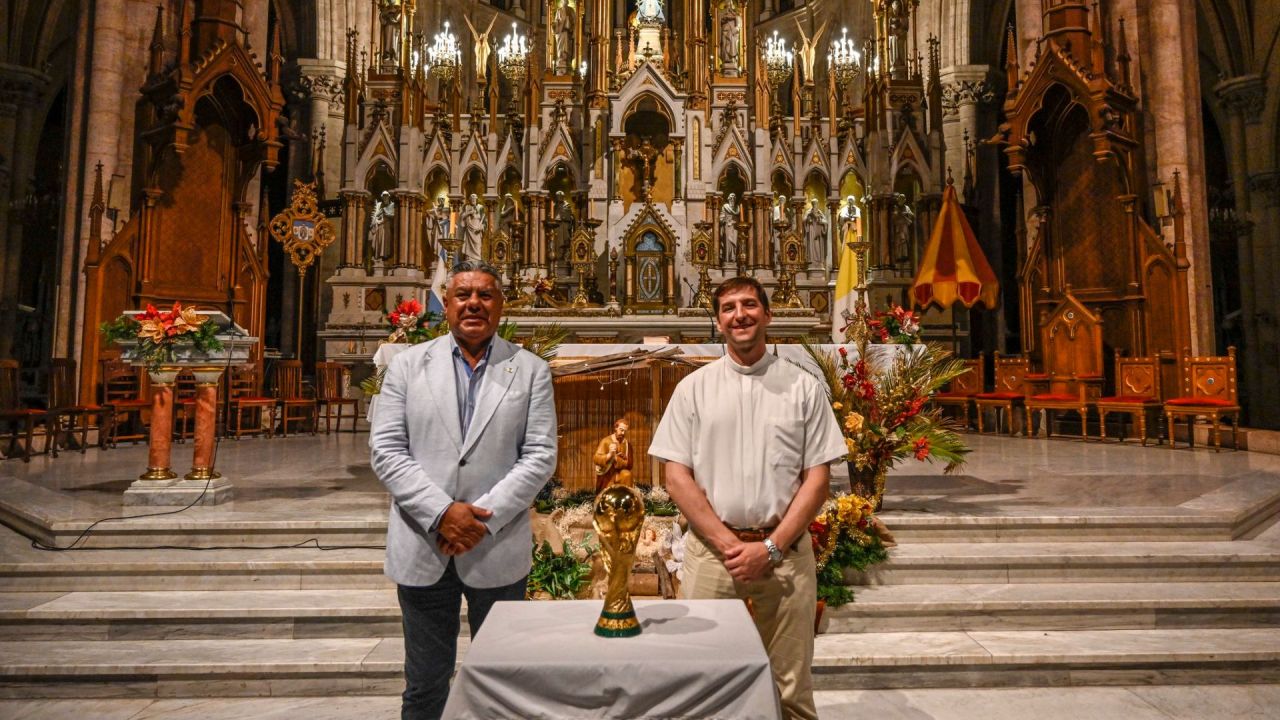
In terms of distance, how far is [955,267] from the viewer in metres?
11.4

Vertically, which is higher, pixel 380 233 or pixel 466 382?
pixel 380 233

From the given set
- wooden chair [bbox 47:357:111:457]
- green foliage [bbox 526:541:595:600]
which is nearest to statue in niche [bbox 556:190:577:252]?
wooden chair [bbox 47:357:111:457]

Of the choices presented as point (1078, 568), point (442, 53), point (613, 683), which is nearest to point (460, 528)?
point (613, 683)

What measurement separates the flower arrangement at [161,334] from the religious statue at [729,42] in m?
10.5

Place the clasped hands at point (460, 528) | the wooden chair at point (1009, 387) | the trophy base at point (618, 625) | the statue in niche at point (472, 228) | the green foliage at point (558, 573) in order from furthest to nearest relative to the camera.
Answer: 1. the statue in niche at point (472, 228)
2. the wooden chair at point (1009, 387)
3. the green foliage at point (558, 573)
4. the clasped hands at point (460, 528)
5. the trophy base at point (618, 625)

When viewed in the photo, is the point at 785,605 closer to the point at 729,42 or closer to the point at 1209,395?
the point at 1209,395

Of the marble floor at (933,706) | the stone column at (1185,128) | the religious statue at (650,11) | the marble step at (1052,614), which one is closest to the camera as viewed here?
the marble floor at (933,706)

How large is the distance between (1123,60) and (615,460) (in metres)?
9.49

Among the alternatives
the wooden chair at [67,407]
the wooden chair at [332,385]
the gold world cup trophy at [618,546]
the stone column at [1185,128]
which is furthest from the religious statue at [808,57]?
the gold world cup trophy at [618,546]

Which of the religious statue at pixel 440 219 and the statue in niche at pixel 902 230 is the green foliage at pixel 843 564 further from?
the religious statue at pixel 440 219

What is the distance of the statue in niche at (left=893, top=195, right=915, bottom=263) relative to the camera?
43.2 ft

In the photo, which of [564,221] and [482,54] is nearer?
[564,221]

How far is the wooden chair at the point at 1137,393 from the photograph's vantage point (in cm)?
878

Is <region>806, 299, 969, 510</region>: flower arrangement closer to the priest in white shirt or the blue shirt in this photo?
the priest in white shirt
